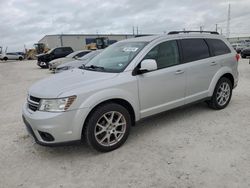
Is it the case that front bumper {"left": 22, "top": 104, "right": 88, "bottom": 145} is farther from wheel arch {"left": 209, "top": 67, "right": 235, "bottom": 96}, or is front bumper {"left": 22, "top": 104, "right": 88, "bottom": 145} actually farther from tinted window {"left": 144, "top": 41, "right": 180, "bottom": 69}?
wheel arch {"left": 209, "top": 67, "right": 235, "bottom": 96}

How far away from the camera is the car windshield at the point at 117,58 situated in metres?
4.16

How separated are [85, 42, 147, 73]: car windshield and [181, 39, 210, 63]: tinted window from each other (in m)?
0.91

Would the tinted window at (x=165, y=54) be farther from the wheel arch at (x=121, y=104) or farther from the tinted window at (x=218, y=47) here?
the tinted window at (x=218, y=47)

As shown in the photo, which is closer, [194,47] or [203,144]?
[203,144]

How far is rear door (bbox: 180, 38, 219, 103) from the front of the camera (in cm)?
477

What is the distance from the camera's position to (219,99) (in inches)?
218

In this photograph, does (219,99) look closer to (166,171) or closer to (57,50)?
(166,171)

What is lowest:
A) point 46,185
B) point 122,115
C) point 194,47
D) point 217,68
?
point 46,185

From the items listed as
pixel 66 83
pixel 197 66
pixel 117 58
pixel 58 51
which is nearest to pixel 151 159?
pixel 66 83

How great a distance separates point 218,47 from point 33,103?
4.05m

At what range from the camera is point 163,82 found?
14.2 ft

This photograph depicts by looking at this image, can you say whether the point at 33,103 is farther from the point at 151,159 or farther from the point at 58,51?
the point at 58,51

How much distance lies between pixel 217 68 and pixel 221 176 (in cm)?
286

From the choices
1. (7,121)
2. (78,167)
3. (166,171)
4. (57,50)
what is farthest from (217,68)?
(57,50)
